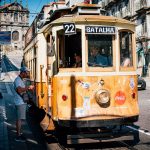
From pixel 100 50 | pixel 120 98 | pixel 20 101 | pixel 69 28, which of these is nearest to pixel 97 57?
pixel 100 50

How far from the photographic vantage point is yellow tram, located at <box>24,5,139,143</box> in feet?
29.5

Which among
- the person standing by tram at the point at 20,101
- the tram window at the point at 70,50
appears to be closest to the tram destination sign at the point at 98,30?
the tram window at the point at 70,50

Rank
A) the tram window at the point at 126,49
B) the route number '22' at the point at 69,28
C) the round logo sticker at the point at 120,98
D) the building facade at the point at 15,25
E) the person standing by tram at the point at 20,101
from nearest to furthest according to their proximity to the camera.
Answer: the route number '22' at the point at 69,28 → the round logo sticker at the point at 120,98 → the tram window at the point at 126,49 → the person standing by tram at the point at 20,101 → the building facade at the point at 15,25

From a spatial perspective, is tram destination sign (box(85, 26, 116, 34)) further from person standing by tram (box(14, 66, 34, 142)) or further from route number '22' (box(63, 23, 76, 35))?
person standing by tram (box(14, 66, 34, 142))

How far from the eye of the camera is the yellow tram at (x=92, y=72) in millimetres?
8992

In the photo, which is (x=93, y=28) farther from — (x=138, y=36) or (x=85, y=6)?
(x=138, y=36)

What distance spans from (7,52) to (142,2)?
246 ft

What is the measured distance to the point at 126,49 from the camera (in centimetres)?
968

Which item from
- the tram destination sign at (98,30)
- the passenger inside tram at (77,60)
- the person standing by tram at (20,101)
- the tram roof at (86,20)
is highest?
the tram roof at (86,20)

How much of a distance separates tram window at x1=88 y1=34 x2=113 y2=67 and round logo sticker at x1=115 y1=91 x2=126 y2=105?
0.75 metres

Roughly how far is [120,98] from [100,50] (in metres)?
1.28

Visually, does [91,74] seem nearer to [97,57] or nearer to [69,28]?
[97,57]

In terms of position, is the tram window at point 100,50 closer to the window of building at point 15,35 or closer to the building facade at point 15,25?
Answer: the building facade at point 15,25

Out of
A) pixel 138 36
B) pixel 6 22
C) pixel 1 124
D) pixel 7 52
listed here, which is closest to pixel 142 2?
pixel 138 36
